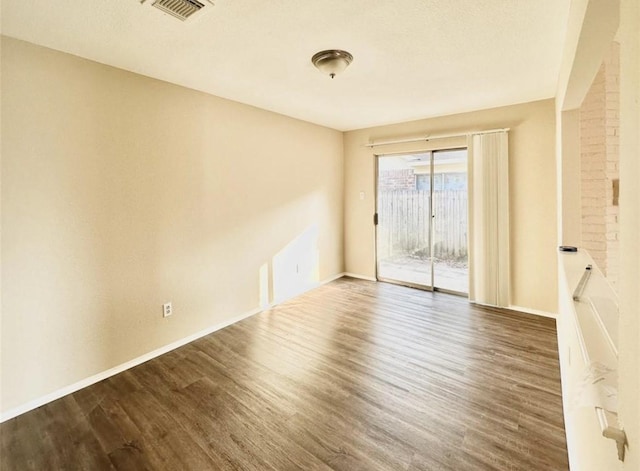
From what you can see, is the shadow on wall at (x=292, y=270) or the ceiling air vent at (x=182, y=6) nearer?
the ceiling air vent at (x=182, y=6)

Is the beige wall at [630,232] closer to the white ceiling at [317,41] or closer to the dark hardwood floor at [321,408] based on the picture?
the dark hardwood floor at [321,408]

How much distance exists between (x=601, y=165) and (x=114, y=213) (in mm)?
3956

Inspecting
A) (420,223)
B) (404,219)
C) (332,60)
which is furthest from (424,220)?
(332,60)

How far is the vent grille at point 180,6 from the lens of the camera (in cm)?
172

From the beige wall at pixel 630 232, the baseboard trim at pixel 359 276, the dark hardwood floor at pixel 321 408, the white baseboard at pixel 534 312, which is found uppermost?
the beige wall at pixel 630 232

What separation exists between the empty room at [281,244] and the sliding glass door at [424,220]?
22 centimetres

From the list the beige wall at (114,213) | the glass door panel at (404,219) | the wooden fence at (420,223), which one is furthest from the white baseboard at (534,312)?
the beige wall at (114,213)

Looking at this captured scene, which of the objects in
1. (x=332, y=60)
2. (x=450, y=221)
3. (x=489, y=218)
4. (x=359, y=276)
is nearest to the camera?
(x=332, y=60)

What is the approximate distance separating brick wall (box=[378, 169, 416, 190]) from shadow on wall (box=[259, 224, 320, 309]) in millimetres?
1317

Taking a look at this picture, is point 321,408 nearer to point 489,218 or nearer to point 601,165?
point 601,165

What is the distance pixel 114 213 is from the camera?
252cm

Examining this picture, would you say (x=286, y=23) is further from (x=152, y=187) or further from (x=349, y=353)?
(x=349, y=353)

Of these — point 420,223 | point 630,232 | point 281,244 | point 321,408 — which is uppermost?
point 420,223

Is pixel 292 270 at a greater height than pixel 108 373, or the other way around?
pixel 292 270
